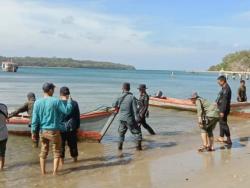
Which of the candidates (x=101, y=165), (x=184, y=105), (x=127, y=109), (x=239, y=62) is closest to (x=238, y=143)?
(x=127, y=109)

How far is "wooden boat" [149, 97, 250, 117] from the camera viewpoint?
22.8 meters

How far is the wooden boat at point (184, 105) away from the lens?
2278 cm

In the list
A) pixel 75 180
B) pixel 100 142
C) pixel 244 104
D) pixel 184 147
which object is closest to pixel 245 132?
pixel 184 147

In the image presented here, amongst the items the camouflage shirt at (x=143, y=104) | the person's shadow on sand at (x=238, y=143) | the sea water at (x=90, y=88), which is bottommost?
the sea water at (x=90, y=88)

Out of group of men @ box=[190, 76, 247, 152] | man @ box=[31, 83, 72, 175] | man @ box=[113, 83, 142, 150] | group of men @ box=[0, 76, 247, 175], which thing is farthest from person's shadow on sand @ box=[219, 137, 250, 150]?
man @ box=[31, 83, 72, 175]

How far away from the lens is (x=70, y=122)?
33.3 ft

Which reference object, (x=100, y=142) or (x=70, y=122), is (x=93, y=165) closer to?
(x=70, y=122)

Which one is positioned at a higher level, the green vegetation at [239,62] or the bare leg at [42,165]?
the green vegetation at [239,62]

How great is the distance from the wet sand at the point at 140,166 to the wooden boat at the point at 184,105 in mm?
7829

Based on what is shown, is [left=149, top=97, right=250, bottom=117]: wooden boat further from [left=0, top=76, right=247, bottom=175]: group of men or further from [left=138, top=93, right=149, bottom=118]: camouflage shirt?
[left=0, top=76, right=247, bottom=175]: group of men

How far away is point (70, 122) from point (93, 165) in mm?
1211

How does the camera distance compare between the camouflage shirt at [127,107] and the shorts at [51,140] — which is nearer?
the shorts at [51,140]

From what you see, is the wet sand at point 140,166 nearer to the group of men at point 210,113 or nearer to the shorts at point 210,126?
the group of men at point 210,113

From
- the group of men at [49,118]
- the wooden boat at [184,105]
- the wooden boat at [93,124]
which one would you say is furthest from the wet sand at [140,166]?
the wooden boat at [184,105]
